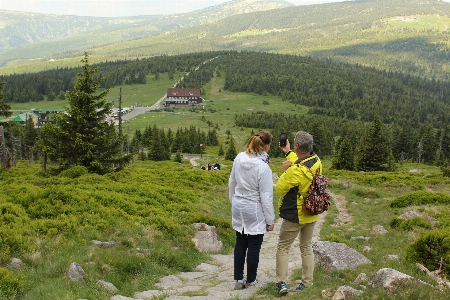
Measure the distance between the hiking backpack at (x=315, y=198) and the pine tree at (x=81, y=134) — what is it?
854 inches

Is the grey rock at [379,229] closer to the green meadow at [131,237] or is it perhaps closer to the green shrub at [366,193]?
the green meadow at [131,237]

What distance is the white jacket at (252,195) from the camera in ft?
26.5

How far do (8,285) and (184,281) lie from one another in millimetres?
3995

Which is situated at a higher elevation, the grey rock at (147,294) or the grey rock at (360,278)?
the grey rock at (360,278)

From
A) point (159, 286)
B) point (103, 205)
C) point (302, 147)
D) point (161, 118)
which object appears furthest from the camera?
point (161, 118)

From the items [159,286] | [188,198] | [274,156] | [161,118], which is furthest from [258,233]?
[161,118]

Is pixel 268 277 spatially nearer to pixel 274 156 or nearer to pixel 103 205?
pixel 103 205

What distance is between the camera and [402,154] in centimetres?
10219

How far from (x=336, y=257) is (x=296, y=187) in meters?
2.67

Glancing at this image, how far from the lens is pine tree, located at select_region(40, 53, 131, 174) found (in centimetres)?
2683

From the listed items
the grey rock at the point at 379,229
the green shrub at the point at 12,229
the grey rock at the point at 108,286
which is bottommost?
the grey rock at the point at 379,229

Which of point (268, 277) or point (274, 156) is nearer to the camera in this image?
point (268, 277)

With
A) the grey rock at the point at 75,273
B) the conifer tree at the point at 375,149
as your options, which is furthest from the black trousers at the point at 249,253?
the conifer tree at the point at 375,149

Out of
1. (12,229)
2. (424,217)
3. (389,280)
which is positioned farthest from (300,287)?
(424,217)
